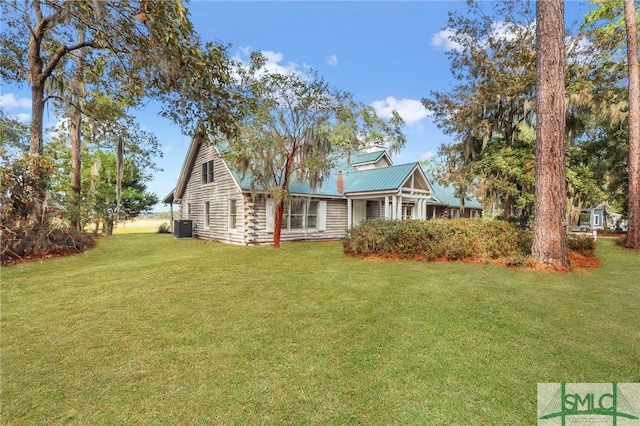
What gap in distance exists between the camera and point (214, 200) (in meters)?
14.6

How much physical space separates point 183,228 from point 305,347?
14.7 meters

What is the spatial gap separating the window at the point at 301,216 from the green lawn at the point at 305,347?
7.87 meters

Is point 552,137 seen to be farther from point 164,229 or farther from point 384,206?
point 164,229

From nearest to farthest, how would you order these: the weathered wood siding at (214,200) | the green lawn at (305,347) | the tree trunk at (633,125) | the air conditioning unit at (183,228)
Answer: the green lawn at (305,347) < the tree trunk at (633,125) < the weathered wood siding at (214,200) < the air conditioning unit at (183,228)

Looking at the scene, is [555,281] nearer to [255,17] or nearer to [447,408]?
[447,408]

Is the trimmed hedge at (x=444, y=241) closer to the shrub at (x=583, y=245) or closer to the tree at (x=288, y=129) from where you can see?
the shrub at (x=583, y=245)

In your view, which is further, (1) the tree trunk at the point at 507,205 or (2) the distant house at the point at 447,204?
(2) the distant house at the point at 447,204

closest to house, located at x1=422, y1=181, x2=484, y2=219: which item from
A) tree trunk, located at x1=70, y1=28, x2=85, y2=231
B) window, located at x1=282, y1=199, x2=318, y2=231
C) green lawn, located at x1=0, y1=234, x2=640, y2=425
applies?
window, located at x1=282, y1=199, x2=318, y2=231

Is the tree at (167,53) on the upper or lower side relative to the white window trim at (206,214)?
upper

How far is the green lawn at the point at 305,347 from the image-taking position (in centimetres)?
218

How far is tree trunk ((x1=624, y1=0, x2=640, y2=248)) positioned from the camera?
10133mm

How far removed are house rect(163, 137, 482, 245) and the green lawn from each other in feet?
22.6

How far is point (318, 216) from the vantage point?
1488 centimetres

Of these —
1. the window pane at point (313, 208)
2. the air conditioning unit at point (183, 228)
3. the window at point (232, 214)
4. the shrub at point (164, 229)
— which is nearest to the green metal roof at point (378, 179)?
the window pane at point (313, 208)
